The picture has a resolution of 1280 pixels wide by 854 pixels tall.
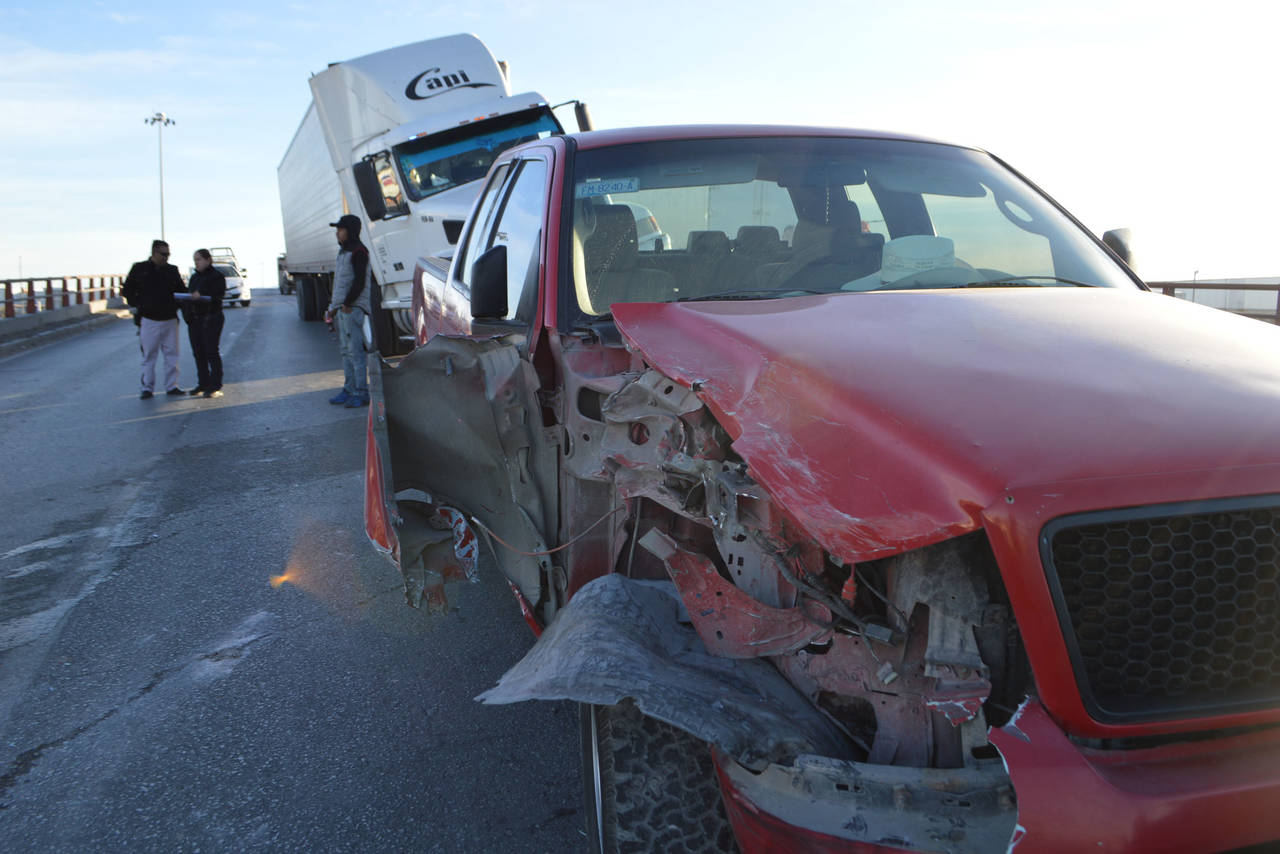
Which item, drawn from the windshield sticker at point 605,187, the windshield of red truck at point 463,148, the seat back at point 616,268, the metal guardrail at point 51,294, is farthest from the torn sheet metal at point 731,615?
the metal guardrail at point 51,294

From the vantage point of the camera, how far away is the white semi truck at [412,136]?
12.7 metres

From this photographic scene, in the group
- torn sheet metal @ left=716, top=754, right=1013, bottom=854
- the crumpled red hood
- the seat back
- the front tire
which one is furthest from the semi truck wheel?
torn sheet metal @ left=716, top=754, right=1013, bottom=854

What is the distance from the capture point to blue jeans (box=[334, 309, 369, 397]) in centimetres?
1022

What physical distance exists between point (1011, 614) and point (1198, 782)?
391 millimetres

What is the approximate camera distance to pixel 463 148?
12984 millimetres

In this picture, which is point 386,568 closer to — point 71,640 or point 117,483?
point 71,640

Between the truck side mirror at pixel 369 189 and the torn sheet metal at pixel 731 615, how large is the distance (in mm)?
11756

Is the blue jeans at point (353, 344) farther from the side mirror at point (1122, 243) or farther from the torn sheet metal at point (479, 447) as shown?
the side mirror at point (1122, 243)

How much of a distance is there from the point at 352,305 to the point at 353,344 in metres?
0.42

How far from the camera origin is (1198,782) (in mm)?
1574

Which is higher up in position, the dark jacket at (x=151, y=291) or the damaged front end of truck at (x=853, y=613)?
the dark jacket at (x=151, y=291)

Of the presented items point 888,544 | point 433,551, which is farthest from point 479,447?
point 888,544

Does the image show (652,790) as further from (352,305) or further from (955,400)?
(352,305)

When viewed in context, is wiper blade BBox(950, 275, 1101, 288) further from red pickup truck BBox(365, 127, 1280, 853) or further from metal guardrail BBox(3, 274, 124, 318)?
metal guardrail BBox(3, 274, 124, 318)
